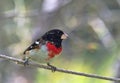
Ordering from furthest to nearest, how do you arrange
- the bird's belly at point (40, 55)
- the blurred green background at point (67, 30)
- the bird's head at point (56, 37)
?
1. the blurred green background at point (67, 30)
2. the bird's head at point (56, 37)
3. the bird's belly at point (40, 55)

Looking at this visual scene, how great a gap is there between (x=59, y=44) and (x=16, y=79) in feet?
6.63

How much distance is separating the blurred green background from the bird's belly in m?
1.16

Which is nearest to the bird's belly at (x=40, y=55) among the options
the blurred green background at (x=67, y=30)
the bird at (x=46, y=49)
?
the bird at (x=46, y=49)

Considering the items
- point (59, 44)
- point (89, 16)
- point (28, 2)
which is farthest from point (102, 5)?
point (59, 44)

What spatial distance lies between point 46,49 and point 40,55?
97 mm

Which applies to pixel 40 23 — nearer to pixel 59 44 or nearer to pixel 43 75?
pixel 43 75

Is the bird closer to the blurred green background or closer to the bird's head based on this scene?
the bird's head

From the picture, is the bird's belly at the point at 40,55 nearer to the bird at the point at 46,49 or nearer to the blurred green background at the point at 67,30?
the bird at the point at 46,49

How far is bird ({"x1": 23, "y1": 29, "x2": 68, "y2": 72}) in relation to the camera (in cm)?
365

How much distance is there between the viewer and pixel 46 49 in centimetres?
372

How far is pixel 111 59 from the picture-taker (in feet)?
17.2

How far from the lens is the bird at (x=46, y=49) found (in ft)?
12.0

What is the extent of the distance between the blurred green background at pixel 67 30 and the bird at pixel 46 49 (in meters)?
1.07

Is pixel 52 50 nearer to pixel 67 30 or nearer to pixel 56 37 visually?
pixel 56 37
